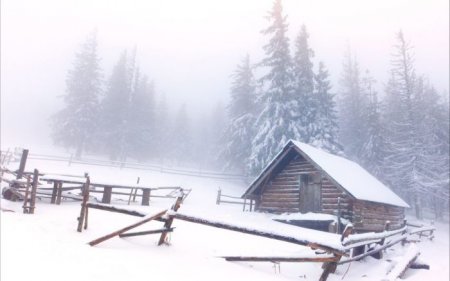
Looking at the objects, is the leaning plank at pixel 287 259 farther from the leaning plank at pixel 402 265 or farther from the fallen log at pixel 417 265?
the fallen log at pixel 417 265

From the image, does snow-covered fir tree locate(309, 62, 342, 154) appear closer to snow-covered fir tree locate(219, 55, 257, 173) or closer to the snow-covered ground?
snow-covered fir tree locate(219, 55, 257, 173)

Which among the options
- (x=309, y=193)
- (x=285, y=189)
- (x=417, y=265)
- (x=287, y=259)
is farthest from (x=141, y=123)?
(x=287, y=259)

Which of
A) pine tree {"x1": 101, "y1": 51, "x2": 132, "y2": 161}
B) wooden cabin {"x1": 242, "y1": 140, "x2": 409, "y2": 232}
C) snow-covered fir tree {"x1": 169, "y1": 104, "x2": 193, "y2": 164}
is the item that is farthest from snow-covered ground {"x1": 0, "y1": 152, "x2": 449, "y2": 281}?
snow-covered fir tree {"x1": 169, "y1": 104, "x2": 193, "y2": 164}

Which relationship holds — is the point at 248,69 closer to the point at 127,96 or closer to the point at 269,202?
the point at 127,96

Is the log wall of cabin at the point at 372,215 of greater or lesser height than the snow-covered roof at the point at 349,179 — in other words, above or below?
below

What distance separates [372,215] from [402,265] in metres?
11.6

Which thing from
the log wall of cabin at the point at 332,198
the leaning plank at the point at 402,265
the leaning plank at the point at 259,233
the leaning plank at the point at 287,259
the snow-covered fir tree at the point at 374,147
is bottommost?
the leaning plank at the point at 402,265

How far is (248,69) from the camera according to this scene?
45688mm

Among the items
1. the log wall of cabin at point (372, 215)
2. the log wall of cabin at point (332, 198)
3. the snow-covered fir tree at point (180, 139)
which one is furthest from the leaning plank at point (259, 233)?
the snow-covered fir tree at point (180, 139)

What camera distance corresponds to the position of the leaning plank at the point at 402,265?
8.23 metres

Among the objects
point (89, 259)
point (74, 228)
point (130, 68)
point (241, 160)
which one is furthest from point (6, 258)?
point (130, 68)

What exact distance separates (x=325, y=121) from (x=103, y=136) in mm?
31280

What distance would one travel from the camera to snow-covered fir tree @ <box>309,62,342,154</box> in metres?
32.9

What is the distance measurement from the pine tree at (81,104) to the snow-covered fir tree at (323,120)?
29288 millimetres
